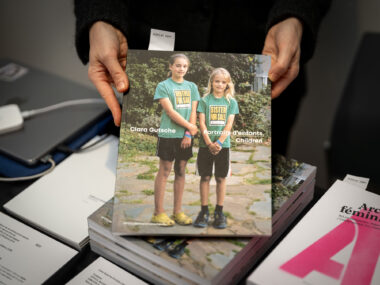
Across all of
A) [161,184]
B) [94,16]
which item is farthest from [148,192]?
[94,16]

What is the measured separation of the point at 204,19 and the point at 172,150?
0.50 meters

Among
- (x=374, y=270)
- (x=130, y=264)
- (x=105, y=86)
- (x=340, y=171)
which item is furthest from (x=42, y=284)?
(x=340, y=171)

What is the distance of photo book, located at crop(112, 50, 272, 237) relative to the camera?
63 cm

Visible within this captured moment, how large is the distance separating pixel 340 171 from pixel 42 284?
3.39 feet

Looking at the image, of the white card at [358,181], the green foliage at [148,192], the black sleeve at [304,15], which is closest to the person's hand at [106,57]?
the green foliage at [148,192]

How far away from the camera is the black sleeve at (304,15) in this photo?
35.3 inches

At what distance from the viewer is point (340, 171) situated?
1354 millimetres

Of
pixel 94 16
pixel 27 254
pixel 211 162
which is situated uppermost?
pixel 94 16

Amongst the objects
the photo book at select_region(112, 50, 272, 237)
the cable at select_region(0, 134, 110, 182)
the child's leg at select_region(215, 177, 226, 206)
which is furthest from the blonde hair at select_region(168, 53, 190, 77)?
the cable at select_region(0, 134, 110, 182)

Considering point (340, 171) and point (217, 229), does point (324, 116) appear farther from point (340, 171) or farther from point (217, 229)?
point (217, 229)

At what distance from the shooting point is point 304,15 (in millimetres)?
896

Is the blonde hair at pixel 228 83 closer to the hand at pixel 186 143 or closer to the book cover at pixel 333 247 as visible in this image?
the hand at pixel 186 143

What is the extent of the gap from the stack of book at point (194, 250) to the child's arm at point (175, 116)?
18 centimetres

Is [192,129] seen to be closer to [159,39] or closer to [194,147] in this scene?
[194,147]
